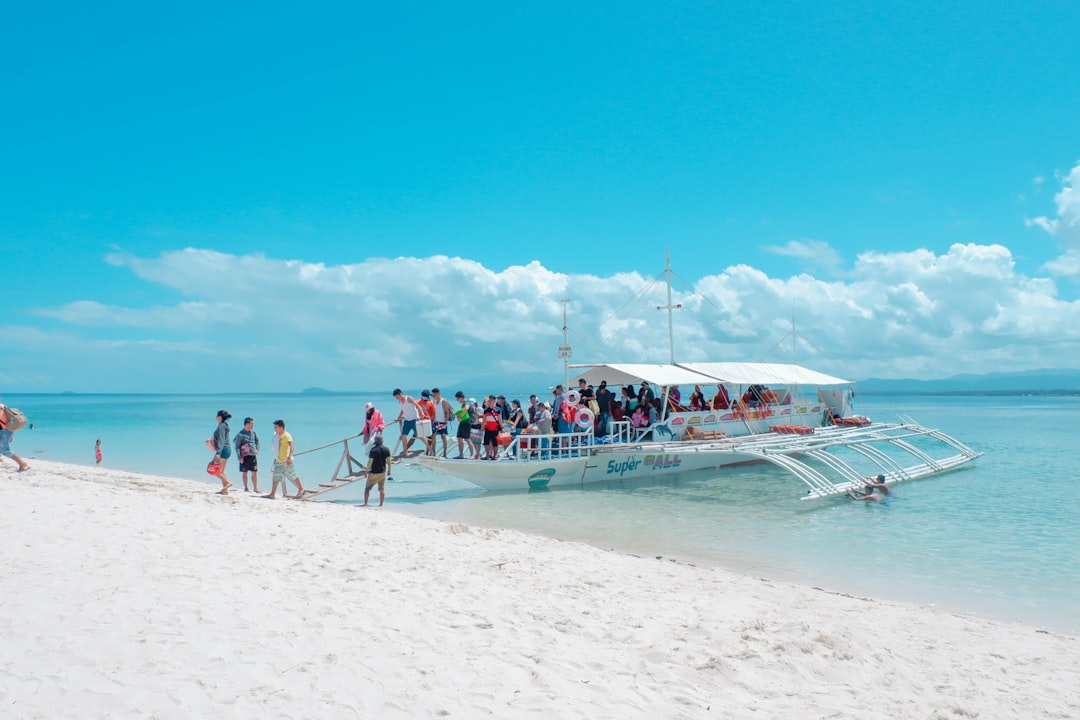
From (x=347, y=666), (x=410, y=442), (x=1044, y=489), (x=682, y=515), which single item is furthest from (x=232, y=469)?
(x=1044, y=489)

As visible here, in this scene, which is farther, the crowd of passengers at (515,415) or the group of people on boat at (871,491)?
the crowd of passengers at (515,415)

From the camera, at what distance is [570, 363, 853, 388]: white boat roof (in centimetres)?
1888

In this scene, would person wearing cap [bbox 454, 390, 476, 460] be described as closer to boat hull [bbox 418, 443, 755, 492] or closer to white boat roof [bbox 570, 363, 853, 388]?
boat hull [bbox 418, 443, 755, 492]

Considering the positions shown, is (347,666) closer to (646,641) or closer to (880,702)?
(646,641)

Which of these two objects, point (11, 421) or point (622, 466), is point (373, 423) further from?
point (622, 466)

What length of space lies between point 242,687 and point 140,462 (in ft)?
91.2

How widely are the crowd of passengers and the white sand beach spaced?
7.01 metres

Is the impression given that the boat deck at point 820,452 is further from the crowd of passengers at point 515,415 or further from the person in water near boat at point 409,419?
the person in water near boat at point 409,419

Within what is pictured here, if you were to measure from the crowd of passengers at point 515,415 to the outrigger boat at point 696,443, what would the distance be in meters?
0.24

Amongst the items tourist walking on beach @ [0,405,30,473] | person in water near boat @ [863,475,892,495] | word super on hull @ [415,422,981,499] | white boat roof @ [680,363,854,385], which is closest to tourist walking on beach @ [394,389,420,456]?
word super on hull @ [415,422,981,499]

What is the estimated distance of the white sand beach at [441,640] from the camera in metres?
4.44

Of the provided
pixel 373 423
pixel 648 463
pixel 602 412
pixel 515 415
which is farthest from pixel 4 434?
pixel 648 463

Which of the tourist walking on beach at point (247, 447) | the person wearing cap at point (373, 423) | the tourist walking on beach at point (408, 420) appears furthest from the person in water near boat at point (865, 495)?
the tourist walking on beach at point (247, 447)

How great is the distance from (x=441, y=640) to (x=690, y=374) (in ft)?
51.5
